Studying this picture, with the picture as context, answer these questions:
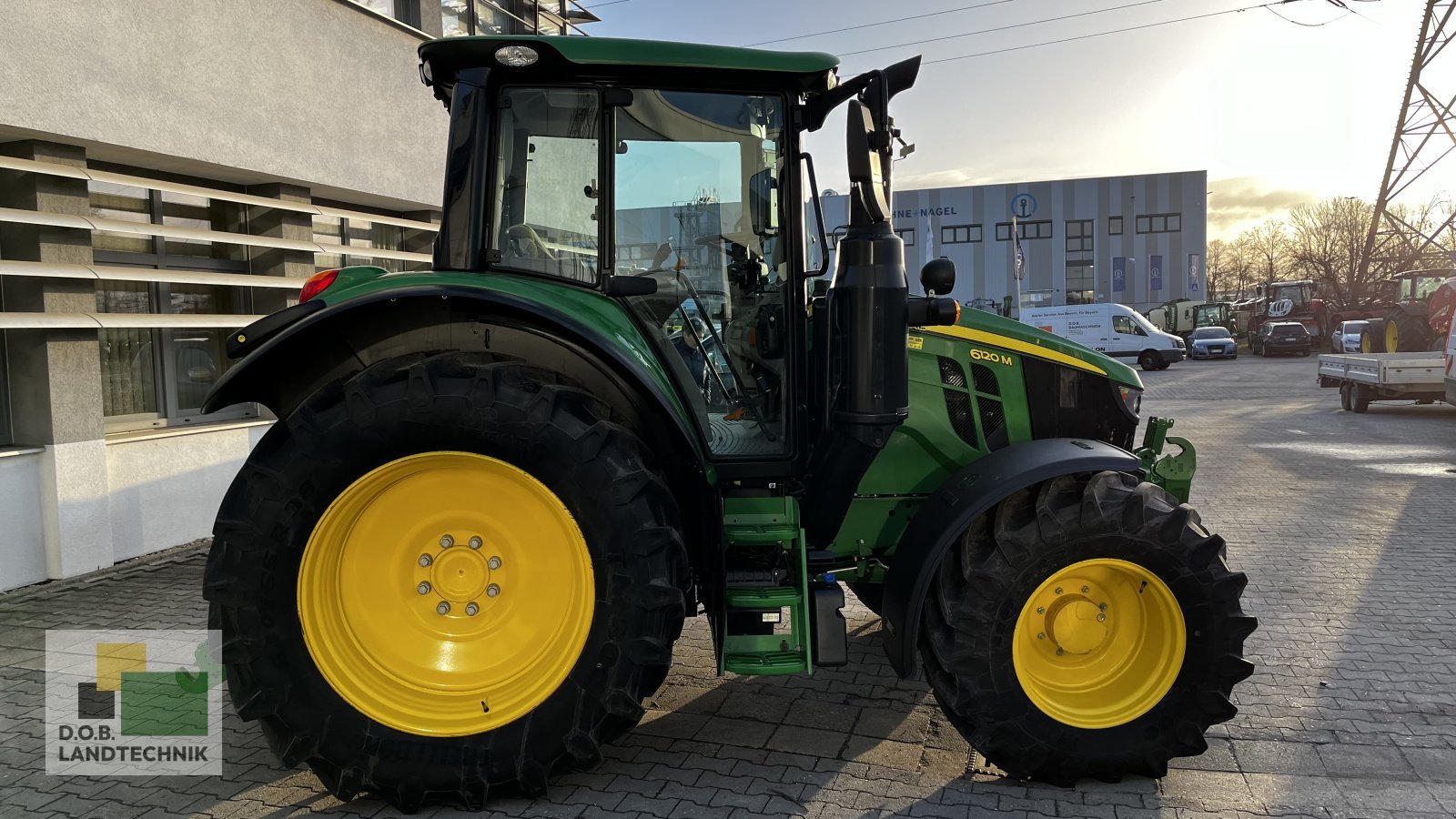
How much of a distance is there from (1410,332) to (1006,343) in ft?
68.6

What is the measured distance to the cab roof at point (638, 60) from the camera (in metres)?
3.22

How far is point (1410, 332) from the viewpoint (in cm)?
1967

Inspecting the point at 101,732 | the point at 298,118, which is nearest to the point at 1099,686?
the point at 101,732

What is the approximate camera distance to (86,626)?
5082 mm

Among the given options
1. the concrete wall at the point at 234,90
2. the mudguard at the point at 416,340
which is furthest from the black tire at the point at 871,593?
the concrete wall at the point at 234,90

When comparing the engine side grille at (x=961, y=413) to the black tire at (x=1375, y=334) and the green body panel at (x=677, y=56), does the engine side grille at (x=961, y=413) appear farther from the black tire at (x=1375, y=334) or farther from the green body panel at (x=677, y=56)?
the black tire at (x=1375, y=334)

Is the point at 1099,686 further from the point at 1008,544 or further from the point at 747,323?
the point at 747,323

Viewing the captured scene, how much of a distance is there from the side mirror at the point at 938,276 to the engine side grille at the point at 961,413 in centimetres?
63

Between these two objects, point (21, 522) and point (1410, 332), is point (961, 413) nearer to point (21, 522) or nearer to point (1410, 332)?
point (21, 522)

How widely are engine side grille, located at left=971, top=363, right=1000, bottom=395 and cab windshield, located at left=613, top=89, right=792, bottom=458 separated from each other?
0.85 meters

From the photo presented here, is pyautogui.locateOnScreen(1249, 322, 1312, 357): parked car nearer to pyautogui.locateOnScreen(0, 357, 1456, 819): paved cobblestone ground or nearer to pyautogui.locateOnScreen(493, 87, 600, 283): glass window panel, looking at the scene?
pyautogui.locateOnScreen(0, 357, 1456, 819): paved cobblestone ground

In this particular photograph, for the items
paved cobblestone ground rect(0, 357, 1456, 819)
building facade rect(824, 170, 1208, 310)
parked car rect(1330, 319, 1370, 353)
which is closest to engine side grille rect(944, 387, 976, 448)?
paved cobblestone ground rect(0, 357, 1456, 819)

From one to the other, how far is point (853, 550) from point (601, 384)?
129cm

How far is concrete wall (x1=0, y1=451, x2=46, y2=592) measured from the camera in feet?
18.2
